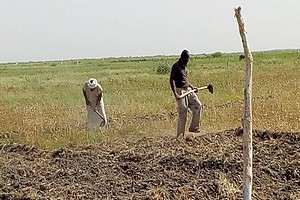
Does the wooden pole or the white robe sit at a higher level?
the wooden pole

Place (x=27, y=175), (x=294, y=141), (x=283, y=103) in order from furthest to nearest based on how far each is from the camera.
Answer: (x=283, y=103)
(x=294, y=141)
(x=27, y=175)

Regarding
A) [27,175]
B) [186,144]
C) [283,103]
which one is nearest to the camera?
[27,175]

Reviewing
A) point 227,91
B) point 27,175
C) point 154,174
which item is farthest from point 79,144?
point 227,91

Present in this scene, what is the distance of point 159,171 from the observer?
7.00 meters

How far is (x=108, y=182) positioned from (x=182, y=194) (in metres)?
1.11

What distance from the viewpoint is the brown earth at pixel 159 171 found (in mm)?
6160

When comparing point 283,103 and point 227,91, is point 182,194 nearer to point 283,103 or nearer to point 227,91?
point 283,103

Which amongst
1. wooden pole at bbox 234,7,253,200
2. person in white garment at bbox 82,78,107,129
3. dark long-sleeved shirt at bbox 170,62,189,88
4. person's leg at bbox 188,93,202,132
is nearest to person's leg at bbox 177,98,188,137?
person's leg at bbox 188,93,202,132

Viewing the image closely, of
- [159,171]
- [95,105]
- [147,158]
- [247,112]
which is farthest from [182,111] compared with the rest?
[247,112]

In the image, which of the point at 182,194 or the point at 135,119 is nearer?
the point at 182,194

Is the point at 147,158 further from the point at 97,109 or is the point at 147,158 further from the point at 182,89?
the point at 97,109

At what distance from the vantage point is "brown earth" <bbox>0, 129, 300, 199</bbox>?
6160mm

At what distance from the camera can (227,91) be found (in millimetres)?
20391

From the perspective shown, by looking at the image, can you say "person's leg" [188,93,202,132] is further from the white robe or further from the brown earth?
the white robe
